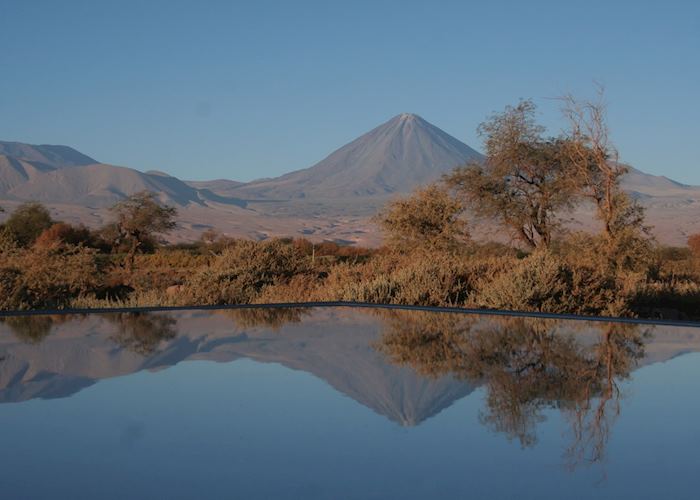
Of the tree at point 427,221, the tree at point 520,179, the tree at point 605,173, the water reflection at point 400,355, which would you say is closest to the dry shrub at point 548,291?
the water reflection at point 400,355

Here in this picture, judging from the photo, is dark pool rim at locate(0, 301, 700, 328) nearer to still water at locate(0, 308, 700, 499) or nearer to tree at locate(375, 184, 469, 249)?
still water at locate(0, 308, 700, 499)

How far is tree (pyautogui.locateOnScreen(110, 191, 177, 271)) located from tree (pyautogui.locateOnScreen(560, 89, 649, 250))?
19.8 metres

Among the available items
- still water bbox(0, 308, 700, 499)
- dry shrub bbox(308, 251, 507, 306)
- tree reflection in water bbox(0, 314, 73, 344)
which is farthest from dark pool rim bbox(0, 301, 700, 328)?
dry shrub bbox(308, 251, 507, 306)

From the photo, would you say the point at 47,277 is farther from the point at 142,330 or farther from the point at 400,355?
the point at 400,355

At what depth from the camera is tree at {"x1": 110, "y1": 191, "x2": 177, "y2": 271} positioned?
34.7m

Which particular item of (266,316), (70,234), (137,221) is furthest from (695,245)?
(266,316)

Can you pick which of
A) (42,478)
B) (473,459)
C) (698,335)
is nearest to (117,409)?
(42,478)

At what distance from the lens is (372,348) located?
607 centimetres

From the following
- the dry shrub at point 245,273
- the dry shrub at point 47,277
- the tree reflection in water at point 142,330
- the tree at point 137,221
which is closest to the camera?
the tree reflection in water at point 142,330

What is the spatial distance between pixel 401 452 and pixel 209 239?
4268 cm

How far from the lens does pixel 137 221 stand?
34688 millimetres

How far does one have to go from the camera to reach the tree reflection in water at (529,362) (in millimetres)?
3938

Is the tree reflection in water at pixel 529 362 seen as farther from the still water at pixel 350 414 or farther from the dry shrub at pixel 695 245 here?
the dry shrub at pixel 695 245

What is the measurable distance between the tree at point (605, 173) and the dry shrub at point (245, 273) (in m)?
7.71
